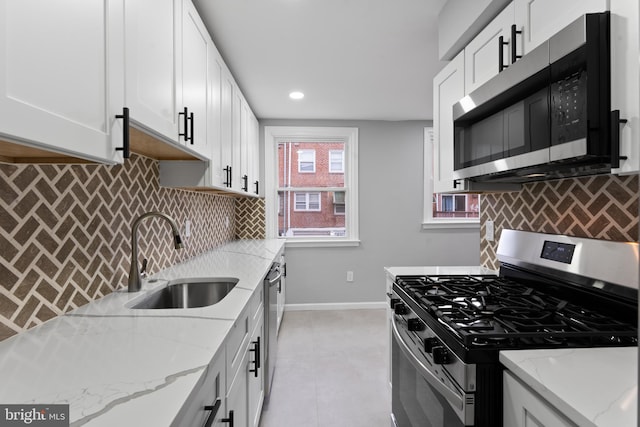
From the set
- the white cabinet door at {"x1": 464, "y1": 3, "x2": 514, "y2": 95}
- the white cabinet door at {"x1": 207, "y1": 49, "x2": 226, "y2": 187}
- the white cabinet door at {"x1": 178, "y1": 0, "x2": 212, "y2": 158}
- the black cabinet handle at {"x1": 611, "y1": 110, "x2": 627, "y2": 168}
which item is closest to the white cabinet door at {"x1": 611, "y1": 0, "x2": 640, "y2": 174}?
the black cabinet handle at {"x1": 611, "y1": 110, "x2": 627, "y2": 168}

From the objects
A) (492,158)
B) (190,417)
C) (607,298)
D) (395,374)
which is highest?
(492,158)

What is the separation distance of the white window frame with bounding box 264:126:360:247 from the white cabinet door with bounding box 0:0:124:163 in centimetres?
325

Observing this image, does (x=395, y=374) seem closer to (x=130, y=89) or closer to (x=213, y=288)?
(x=213, y=288)

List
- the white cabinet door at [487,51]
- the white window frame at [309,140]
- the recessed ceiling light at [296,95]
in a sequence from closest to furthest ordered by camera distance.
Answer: the white cabinet door at [487,51], the recessed ceiling light at [296,95], the white window frame at [309,140]

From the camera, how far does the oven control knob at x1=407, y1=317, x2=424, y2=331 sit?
1357 mm

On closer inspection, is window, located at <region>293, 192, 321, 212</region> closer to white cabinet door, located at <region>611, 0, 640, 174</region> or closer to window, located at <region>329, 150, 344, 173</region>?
window, located at <region>329, 150, 344, 173</region>

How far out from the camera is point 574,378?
2.67ft

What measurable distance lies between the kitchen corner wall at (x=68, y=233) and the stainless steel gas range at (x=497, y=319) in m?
1.27

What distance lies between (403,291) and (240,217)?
9.77 feet

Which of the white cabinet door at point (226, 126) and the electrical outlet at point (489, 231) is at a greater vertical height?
the white cabinet door at point (226, 126)

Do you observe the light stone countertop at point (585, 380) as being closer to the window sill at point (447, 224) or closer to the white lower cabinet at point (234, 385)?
the white lower cabinet at point (234, 385)

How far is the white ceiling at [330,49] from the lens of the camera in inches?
76.9

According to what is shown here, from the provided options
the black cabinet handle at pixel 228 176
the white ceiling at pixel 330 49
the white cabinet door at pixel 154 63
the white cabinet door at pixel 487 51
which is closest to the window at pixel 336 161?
the white ceiling at pixel 330 49

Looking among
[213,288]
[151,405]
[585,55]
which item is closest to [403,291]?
[213,288]
